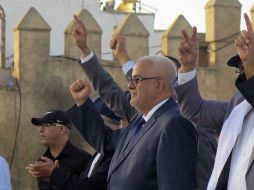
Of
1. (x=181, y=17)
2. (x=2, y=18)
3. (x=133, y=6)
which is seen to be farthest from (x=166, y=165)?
(x=133, y=6)

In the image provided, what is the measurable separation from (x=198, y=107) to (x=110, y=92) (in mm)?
1365

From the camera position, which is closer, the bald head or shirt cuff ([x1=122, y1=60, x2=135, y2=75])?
the bald head

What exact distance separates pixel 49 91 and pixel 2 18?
8.29 ft

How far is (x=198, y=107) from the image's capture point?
5.42 m

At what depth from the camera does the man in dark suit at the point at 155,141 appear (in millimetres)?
5043

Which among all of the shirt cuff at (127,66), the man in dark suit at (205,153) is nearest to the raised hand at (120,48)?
the shirt cuff at (127,66)

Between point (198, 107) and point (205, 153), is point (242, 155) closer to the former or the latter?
point (198, 107)

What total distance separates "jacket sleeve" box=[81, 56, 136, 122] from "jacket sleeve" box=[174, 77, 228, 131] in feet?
3.88

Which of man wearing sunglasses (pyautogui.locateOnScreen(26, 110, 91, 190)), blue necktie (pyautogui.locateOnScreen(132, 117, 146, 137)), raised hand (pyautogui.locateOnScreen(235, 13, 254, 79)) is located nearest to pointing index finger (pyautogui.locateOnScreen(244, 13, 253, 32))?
raised hand (pyautogui.locateOnScreen(235, 13, 254, 79))

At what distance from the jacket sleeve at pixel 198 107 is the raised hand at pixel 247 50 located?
717 millimetres

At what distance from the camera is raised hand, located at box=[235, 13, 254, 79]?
180 inches

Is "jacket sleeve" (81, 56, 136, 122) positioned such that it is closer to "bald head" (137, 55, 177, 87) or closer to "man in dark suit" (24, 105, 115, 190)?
"man in dark suit" (24, 105, 115, 190)

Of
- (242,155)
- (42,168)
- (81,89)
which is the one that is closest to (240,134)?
(242,155)

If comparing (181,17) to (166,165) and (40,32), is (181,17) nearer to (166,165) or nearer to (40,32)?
(40,32)
